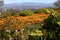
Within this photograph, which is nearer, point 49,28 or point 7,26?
point 49,28

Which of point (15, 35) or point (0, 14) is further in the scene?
point (0, 14)

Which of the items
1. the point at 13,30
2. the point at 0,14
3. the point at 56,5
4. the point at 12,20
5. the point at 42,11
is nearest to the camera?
the point at 13,30

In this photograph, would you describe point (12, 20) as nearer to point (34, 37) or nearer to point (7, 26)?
point (7, 26)

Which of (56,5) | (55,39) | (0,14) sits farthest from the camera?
(56,5)

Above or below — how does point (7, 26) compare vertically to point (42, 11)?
above

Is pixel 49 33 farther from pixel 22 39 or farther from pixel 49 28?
pixel 22 39

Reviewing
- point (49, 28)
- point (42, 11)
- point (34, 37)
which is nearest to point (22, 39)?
point (34, 37)

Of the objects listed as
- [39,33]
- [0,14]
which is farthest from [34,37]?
[0,14]

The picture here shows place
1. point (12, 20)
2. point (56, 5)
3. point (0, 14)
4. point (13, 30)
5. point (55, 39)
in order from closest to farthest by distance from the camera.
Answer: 1. point (55, 39)
2. point (13, 30)
3. point (12, 20)
4. point (0, 14)
5. point (56, 5)

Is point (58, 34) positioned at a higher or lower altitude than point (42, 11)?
higher
